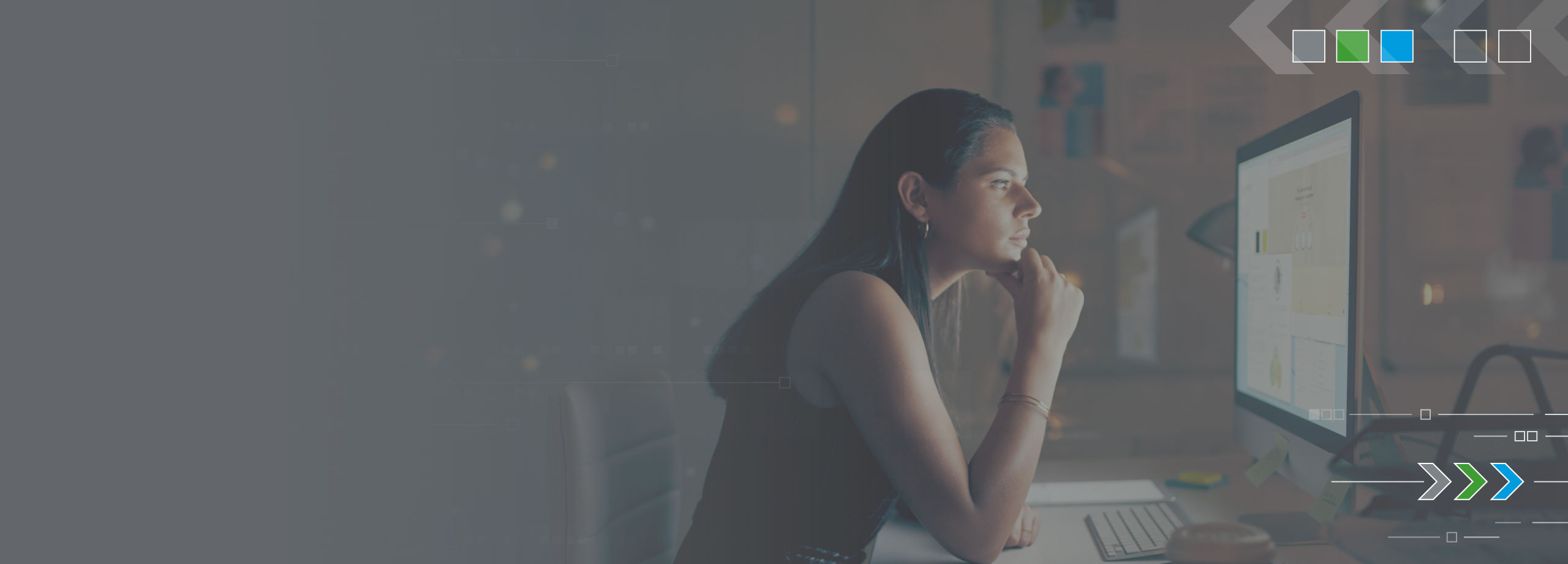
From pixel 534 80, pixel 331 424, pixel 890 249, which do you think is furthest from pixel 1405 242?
pixel 331 424

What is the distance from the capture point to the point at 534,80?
31.2 inches

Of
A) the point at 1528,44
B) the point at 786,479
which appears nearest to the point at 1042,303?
the point at 786,479

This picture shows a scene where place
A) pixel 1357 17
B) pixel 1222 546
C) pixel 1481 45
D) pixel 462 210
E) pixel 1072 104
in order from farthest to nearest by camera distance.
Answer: pixel 1072 104 < pixel 1481 45 < pixel 1357 17 < pixel 462 210 < pixel 1222 546

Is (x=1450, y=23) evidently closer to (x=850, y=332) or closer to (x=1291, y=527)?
(x=1291, y=527)

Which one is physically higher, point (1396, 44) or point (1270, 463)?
point (1396, 44)

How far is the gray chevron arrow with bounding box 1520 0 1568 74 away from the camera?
0.87 meters

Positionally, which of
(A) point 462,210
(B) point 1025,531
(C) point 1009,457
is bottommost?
(B) point 1025,531

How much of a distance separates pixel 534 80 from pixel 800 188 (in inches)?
12.8

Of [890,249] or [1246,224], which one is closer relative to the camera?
[890,249]

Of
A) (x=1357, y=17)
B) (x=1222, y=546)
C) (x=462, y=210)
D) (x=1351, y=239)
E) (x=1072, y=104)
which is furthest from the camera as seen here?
(x=1072, y=104)

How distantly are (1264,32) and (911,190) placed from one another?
0.51 m

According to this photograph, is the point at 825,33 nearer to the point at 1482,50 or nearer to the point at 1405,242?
the point at 1482,50

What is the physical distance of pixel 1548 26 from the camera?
2.90 ft

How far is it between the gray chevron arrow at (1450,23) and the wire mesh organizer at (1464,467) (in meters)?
0.55
